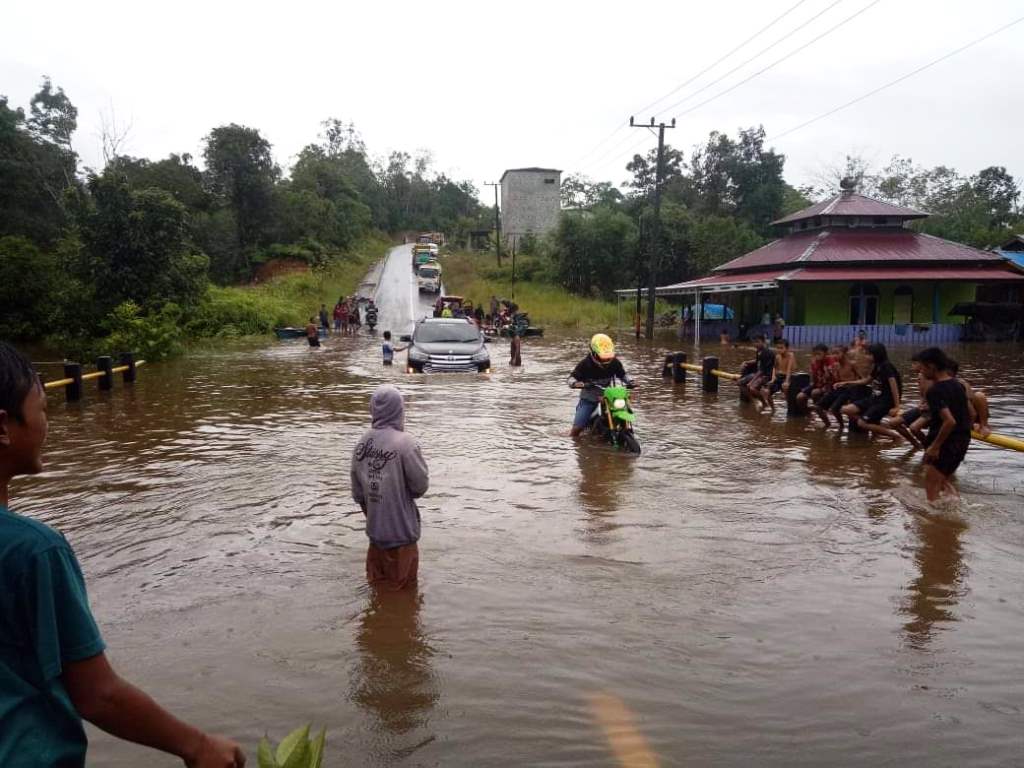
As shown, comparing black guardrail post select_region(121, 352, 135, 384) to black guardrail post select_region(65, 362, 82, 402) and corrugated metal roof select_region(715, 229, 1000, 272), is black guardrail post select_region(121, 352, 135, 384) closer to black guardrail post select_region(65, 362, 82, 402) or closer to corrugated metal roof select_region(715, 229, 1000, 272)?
black guardrail post select_region(65, 362, 82, 402)

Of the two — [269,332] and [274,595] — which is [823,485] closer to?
[274,595]

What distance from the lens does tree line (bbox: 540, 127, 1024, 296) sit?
51062 mm

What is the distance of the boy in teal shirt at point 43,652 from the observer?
1721 millimetres

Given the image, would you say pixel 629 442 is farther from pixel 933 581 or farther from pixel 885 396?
pixel 933 581

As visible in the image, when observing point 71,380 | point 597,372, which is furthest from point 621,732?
point 71,380

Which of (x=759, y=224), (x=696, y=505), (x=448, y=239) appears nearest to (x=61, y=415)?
(x=696, y=505)

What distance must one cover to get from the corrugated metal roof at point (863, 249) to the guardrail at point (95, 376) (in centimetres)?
2585

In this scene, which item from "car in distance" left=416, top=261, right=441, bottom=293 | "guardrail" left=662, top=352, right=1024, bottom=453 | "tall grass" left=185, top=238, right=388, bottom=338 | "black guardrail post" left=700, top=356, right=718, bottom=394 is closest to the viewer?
"guardrail" left=662, top=352, right=1024, bottom=453

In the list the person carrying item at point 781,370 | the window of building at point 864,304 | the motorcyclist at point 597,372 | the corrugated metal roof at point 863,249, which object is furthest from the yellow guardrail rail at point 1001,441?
the window of building at point 864,304

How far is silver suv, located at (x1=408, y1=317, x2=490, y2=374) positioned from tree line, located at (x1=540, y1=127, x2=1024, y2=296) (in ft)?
102

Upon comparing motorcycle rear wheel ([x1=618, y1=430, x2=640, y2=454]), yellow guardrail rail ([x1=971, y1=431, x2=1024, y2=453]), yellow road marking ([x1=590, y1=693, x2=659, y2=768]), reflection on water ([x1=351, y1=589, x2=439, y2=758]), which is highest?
yellow guardrail rail ([x1=971, y1=431, x2=1024, y2=453])

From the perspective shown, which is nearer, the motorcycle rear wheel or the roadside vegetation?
the motorcycle rear wheel

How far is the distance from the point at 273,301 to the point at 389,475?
3919 centimetres

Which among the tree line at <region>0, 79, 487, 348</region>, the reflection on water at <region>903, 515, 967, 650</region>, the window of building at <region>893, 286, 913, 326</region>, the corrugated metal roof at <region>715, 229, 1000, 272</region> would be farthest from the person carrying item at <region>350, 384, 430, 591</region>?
the window of building at <region>893, 286, 913, 326</region>
